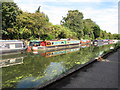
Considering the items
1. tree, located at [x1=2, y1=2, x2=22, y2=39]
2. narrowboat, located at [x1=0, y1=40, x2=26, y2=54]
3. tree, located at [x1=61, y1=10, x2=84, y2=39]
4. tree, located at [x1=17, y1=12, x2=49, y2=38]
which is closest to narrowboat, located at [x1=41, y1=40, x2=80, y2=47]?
tree, located at [x1=17, y1=12, x2=49, y2=38]

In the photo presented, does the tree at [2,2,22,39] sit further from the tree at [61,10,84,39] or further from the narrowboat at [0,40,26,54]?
the tree at [61,10,84,39]

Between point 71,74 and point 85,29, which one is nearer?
point 71,74

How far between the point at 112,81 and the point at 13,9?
82.0 feet

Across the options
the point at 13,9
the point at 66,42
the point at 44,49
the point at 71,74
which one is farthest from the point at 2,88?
the point at 66,42

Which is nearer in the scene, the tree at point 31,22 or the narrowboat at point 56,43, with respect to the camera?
the narrowboat at point 56,43

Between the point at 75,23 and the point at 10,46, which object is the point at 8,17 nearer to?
the point at 10,46

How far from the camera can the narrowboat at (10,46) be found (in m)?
18.1

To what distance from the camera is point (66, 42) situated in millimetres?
32656

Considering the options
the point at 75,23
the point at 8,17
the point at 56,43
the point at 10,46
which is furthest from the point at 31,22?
the point at 75,23

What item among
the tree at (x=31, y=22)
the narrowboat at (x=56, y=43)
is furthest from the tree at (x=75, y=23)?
the tree at (x=31, y=22)

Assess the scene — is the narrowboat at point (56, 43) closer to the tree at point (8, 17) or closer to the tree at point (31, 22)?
the tree at point (31, 22)

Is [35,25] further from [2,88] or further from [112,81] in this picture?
[112,81]

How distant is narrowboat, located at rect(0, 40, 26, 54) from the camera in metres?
18.1

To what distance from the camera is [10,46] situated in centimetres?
1925
